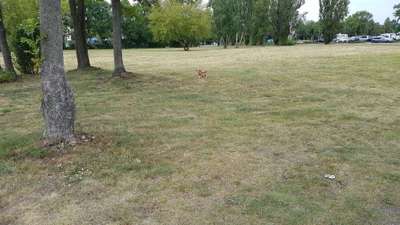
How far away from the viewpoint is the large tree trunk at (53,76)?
4.90m

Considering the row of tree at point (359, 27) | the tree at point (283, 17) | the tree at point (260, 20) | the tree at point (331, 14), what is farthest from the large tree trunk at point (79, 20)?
the row of tree at point (359, 27)

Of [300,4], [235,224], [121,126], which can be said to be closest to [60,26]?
[121,126]

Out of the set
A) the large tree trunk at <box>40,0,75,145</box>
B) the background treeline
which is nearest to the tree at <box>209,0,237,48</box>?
the background treeline

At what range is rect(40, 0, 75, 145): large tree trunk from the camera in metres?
4.90

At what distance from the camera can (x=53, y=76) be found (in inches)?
195

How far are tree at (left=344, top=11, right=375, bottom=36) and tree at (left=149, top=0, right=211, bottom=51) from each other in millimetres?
58732

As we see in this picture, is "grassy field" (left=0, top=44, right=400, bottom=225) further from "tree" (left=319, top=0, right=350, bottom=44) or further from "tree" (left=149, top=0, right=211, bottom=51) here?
"tree" (left=319, top=0, right=350, bottom=44)

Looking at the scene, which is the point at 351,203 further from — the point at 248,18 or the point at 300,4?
the point at 300,4

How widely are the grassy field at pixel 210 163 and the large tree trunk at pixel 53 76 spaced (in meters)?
0.33

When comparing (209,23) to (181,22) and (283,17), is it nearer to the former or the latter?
(181,22)

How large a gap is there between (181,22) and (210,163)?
41.8m

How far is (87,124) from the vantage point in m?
6.62

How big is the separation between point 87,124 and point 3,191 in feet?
8.81

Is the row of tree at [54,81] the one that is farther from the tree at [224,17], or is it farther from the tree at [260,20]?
the tree at [260,20]
